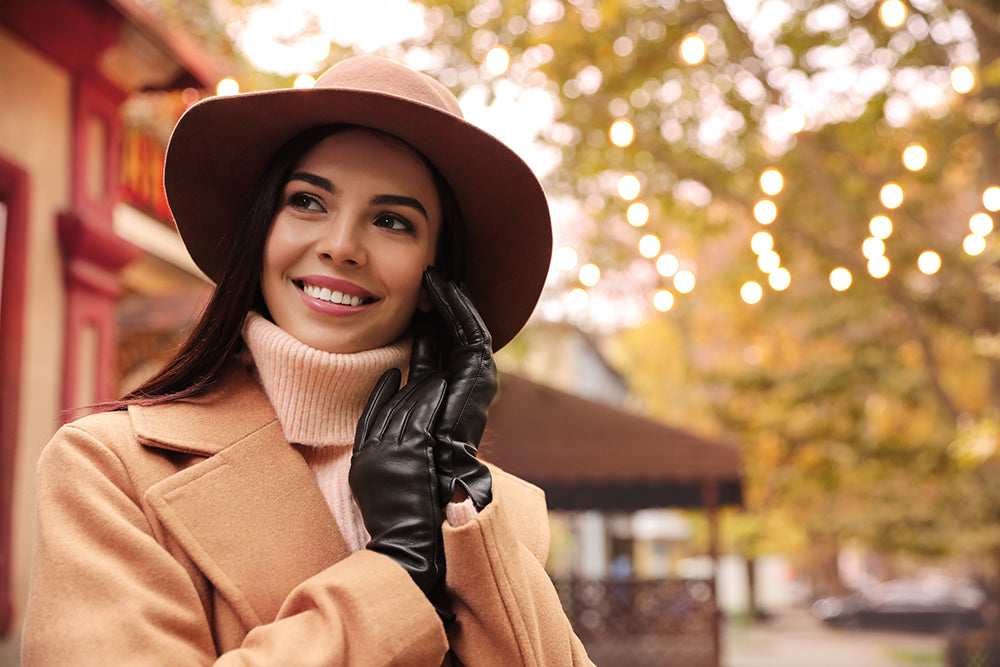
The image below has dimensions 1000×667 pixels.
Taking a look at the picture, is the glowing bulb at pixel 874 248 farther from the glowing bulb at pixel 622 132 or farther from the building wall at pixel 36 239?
the building wall at pixel 36 239

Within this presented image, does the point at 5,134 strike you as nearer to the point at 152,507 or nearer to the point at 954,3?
the point at 152,507

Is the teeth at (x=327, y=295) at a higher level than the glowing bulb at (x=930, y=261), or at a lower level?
lower

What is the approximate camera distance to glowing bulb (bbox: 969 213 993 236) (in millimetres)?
6504

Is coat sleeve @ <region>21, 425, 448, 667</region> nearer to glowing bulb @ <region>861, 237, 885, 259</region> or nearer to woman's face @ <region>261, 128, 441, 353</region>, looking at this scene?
woman's face @ <region>261, 128, 441, 353</region>

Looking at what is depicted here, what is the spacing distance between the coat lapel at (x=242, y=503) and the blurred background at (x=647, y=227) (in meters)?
2.17

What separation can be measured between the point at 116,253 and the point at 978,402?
49.1 ft

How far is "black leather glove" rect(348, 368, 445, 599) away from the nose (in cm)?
30

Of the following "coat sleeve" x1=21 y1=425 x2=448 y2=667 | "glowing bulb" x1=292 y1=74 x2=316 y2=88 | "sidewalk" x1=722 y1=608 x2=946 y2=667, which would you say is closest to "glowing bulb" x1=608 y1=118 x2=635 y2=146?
"glowing bulb" x1=292 y1=74 x2=316 y2=88

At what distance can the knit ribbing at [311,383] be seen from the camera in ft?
5.59

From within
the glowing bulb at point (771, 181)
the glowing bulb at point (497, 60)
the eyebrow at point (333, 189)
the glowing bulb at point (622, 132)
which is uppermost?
the glowing bulb at point (497, 60)

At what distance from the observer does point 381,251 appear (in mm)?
1767

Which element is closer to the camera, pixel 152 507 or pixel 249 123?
pixel 152 507

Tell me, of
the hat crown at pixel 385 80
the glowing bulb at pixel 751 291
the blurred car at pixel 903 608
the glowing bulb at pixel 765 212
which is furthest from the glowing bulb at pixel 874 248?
the blurred car at pixel 903 608

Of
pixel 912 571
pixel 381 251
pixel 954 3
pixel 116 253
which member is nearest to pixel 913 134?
pixel 954 3
